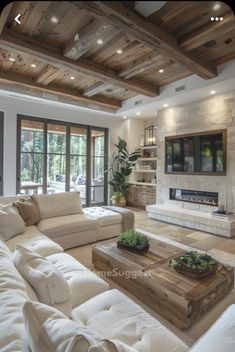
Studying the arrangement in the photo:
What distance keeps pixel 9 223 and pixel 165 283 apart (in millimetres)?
1976

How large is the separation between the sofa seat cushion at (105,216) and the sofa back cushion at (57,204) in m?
0.25

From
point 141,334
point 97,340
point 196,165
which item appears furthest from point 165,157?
point 97,340

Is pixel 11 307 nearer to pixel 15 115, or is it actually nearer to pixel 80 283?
pixel 80 283

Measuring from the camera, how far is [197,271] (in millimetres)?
1912

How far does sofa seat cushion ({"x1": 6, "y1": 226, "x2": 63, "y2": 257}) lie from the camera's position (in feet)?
7.28

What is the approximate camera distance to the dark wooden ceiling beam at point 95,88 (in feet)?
14.3

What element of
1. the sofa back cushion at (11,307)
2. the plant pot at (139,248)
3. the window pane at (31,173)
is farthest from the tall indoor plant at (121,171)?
the sofa back cushion at (11,307)

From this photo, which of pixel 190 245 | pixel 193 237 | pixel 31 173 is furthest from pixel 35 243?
pixel 31 173

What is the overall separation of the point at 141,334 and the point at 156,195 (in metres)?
4.91

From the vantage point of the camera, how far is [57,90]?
4750mm

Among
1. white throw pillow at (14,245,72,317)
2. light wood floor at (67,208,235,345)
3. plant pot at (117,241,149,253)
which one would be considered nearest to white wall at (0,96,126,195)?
light wood floor at (67,208,235,345)

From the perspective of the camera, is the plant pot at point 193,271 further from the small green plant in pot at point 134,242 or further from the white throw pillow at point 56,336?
the white throw pillow at point 56,336

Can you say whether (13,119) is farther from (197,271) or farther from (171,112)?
(197,271)

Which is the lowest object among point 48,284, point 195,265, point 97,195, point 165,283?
point 165,283
